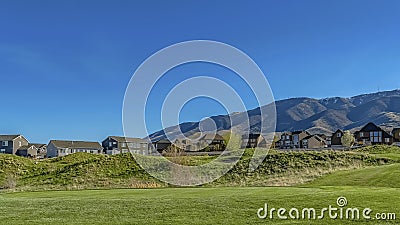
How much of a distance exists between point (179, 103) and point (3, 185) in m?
27.0

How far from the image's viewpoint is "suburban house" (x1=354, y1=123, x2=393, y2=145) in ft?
338

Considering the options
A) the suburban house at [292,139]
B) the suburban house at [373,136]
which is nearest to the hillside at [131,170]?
the suburban house at [373,136]

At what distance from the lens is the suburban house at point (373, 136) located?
10306cm

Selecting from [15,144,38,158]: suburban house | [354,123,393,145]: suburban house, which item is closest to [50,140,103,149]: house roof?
[15,144,38,158]: suburban house

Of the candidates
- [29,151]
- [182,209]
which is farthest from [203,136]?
[182,209]

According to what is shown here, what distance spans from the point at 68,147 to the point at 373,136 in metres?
78.0

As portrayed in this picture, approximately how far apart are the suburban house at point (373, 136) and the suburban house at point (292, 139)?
17.8 m

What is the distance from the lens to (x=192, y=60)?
20.0m

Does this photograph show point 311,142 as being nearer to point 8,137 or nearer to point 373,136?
point 373,136

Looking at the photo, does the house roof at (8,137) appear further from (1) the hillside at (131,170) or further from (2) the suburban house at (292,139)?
(2) the suburban house at (292,139)

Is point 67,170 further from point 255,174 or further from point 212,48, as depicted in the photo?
point 212,48

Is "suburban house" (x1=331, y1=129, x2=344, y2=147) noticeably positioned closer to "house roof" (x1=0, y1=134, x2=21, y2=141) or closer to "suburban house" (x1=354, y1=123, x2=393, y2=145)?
"suburban house" (x1=354, y1=123, x2=393, y2=145)

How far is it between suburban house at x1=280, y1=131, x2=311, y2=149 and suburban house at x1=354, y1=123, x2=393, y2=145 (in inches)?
701

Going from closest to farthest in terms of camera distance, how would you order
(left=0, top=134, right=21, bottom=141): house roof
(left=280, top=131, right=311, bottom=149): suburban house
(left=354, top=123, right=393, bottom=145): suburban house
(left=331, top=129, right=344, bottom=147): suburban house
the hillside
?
the hillside → (left=354, top=123, right=393, bottom=145): suburban house → (left=331, top=129, right=344, bottom=147): suburban house → (left=0, top=134, right=21, bottom=141): house roof → (left=280, top=131, right=311, bottom=149): suburban house
